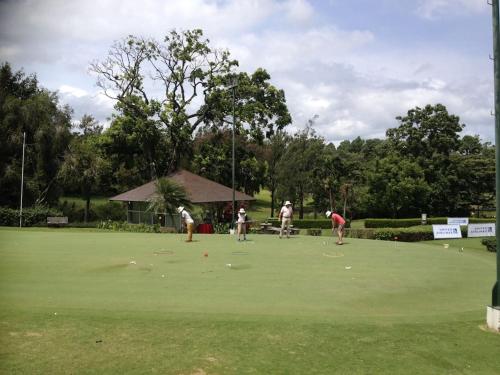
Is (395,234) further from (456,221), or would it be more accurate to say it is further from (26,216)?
(26,216)

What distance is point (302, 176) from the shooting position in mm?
51219

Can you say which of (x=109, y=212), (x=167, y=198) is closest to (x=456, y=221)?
(x=167, y=198)

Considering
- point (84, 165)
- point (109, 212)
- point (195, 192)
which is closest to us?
point (195, 192)

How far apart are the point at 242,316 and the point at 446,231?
24262mm

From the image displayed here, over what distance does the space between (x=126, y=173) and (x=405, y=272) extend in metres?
44.5

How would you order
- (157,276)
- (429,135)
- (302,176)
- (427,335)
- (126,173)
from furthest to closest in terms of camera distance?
(429,135) < (126,173) < (302,176) < (157,276) < (427,335)

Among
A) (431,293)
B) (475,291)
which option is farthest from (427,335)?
(475,291)

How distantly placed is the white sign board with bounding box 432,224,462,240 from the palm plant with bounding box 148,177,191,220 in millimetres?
15792

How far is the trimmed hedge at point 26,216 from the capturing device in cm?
3847

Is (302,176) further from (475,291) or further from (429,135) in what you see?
(475,291)

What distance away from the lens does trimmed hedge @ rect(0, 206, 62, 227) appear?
3847cm

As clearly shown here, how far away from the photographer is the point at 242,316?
8789 millimetres

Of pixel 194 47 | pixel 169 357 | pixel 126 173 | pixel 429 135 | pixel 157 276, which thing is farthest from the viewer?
pixel 429 135

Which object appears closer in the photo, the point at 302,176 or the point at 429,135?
the point at 302,176
